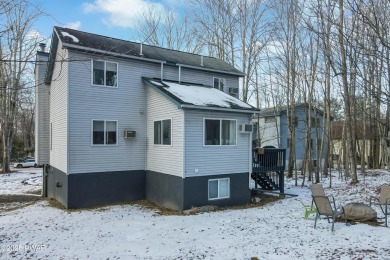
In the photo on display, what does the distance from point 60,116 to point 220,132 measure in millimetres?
6274

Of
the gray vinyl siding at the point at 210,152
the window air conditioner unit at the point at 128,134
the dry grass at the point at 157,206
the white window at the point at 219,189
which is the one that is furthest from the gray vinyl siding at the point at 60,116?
the white window at the point at 219,189

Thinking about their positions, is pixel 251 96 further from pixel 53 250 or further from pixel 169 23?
pixel 53 250

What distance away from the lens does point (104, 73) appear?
1151cm

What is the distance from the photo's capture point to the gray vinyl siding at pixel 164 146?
34.2ft

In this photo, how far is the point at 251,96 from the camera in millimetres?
25844

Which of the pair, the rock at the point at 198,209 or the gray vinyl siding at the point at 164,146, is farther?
the gray vinyl siding at the point at 164,146

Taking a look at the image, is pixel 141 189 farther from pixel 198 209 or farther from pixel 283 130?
pixel 283 130

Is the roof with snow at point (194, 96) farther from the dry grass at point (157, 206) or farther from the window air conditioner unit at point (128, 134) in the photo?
the dry grass at point (157, 206)

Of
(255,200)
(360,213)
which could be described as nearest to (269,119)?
(255,200)

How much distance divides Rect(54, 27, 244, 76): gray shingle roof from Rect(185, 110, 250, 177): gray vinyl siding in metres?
3.33

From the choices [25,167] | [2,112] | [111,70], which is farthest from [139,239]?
[25,167]

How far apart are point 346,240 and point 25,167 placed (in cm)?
3524

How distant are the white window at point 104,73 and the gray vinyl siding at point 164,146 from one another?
1474 millimetres

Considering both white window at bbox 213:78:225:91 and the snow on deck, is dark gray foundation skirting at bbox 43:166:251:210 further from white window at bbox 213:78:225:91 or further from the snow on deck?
white window at bbox 213:78:225:91
